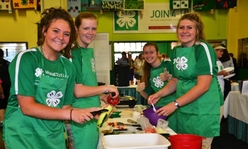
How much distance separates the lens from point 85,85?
1.79 m

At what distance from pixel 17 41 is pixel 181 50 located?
6884 millimetres

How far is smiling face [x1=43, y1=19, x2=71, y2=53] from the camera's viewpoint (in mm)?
1370

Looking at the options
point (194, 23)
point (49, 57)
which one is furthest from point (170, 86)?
point (49, 57)

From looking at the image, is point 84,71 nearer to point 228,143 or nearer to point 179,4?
point 228,143

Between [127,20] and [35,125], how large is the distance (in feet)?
24.6

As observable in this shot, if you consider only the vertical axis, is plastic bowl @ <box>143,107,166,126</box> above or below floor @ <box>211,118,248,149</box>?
above

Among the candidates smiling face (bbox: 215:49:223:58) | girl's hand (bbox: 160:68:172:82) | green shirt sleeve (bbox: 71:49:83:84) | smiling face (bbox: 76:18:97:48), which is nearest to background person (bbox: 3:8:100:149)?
green shirt sleeve (bbox: 71:49:83:84)

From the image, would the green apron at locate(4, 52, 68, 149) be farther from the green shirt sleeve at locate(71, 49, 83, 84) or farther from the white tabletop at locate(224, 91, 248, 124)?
the white tabletop at locate(224, 91, 248, 124)

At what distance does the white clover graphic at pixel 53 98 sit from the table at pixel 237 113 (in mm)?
3456

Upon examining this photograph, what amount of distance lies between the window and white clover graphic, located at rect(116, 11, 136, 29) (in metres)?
0.55

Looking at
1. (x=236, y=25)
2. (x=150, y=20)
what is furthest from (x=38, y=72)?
(x=236, y=25)

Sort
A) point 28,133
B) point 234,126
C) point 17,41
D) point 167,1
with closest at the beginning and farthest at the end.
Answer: point 28,133, point 234,126, point 17,41, point 167,1

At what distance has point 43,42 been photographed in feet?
4.65

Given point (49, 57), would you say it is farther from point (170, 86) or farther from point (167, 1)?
point (167, 1)
